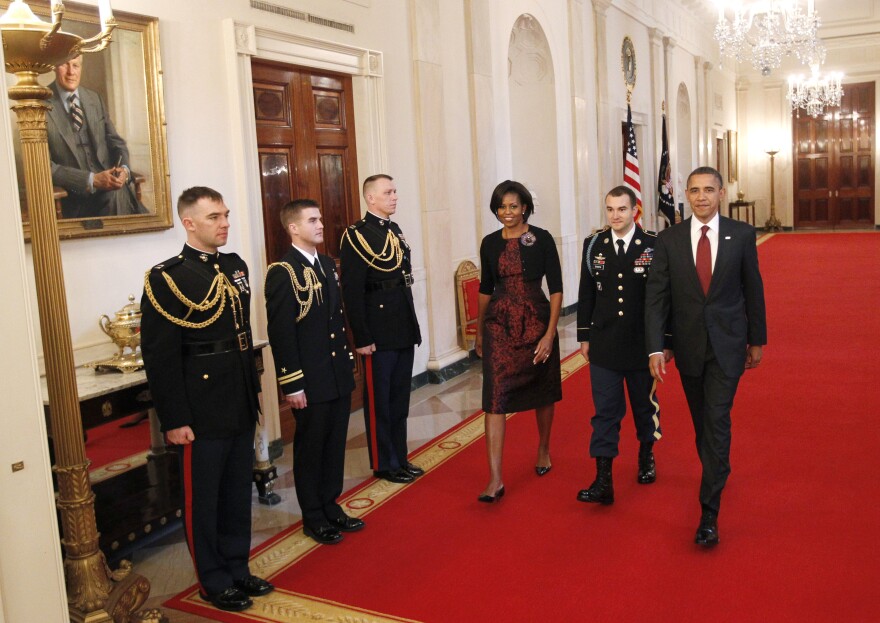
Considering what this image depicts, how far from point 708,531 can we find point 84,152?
132 inches

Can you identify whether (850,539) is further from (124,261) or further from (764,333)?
(124,261)

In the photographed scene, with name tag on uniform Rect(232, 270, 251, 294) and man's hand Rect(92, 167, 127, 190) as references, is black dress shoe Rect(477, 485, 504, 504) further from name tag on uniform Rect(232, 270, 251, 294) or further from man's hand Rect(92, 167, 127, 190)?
man's hand Rect(92, 167, 127, 190)

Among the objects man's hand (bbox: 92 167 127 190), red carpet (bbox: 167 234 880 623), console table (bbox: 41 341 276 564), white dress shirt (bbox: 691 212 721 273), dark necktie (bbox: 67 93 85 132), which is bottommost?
red carpet (bbox: 167 234 880 623)

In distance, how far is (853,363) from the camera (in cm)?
688

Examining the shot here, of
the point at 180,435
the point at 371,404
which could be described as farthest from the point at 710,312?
the point at 180,435

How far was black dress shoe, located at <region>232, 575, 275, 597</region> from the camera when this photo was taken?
133 inches

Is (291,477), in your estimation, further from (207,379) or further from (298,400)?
(207,379)

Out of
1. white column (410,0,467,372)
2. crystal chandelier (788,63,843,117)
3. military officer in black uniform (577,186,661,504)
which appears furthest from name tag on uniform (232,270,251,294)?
crystal chandelier (788,63,843,117)

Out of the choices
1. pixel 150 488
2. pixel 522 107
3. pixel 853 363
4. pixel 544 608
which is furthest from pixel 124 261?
pixel 522 107

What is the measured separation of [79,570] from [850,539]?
3074 mm

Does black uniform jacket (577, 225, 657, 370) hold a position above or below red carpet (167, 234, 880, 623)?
above

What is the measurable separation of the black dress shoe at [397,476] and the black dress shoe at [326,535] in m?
0.78

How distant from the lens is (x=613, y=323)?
13.1 ft

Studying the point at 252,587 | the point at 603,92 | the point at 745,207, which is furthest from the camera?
the point at 745,207
